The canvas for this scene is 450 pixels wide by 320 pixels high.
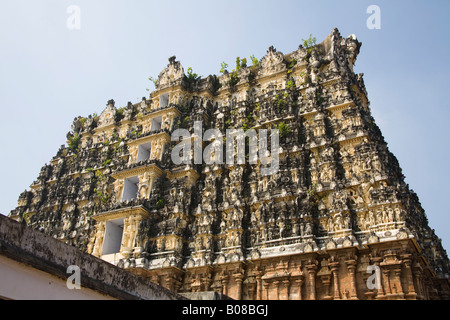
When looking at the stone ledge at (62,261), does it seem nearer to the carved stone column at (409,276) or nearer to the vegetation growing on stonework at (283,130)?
the carved stone column at (409,276)

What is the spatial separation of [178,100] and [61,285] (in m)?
→ 18.0

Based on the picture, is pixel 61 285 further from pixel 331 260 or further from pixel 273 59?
pixel 273 59

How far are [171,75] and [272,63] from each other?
6.43m

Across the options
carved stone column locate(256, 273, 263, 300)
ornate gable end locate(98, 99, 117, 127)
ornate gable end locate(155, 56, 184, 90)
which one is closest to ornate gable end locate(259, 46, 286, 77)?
ornate gable end locate(155, 56, 184, 90)

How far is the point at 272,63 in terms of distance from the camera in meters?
23.4

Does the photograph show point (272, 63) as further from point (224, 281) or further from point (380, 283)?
point (380, 283)

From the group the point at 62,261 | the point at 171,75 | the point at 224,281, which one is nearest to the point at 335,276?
the point at 224,281

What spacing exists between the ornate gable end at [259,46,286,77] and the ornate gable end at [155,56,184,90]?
16.5 feet

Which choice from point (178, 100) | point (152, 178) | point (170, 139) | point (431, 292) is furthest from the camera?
point (178, 100)

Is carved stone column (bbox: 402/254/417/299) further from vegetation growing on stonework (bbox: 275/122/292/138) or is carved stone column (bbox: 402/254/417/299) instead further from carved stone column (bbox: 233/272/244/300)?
vegetation growing on stonework (bbox: 275/122/292/138)

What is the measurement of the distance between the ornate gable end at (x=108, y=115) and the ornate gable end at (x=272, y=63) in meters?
11.2

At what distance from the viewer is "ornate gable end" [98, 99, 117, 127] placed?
28197mm

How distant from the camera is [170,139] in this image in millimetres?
22453
